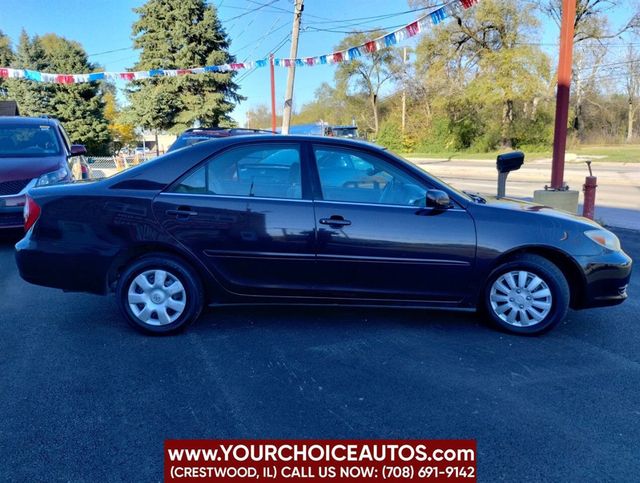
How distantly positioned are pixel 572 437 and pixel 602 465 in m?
0.24

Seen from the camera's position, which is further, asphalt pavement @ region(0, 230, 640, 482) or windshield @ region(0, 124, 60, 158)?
windshield @ region(0, 124, 60, 158)

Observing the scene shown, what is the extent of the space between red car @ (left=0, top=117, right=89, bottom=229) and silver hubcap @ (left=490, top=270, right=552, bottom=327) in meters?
6.15

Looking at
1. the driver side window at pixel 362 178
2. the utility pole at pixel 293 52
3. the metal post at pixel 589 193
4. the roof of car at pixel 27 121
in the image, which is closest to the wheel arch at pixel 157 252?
the driver side window at pixel 362 178

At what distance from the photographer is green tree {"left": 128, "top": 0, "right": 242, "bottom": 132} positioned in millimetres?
29891

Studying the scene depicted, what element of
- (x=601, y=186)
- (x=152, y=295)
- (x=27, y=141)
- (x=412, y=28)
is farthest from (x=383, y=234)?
(x=601, y=186)

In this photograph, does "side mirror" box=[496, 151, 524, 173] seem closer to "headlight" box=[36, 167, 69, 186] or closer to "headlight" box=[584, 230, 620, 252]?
"headlight" box=[584, 230, 620, 252]

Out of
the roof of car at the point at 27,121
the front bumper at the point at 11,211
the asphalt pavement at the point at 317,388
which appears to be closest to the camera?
the asphalt pavement at the point at 317,388

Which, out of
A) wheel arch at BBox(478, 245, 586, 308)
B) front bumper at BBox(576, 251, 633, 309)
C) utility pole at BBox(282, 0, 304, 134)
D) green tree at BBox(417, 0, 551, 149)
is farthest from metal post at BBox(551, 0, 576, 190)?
green tree at BBox(417, 0, 551, 149)

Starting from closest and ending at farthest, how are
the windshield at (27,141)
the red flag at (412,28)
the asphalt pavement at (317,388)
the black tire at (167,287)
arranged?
the asphalt pavement at (317,388) < the black tire at (167,287) < the windshield at (27,141) < the red flag at (412,28)

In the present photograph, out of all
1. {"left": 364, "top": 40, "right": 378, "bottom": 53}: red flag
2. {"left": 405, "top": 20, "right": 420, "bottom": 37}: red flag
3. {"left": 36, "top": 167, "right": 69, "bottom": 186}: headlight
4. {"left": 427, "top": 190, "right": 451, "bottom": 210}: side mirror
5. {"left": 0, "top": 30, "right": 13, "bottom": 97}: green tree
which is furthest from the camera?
{"left": 0, "top": 30, "right": 13, "bottom": 97}: green tree

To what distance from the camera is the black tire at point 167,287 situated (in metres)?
4.03

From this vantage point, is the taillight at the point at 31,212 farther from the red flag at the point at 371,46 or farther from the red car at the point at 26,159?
the red flag at the point at 371,46

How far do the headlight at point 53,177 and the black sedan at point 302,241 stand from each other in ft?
11.3

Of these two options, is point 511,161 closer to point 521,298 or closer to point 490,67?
point 521,298
